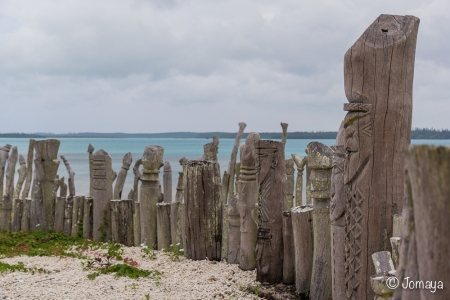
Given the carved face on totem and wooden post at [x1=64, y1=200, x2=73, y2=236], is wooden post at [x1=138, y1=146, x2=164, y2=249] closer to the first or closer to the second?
wooden post at [x1=64, y1=200, x2=73, y2=236]

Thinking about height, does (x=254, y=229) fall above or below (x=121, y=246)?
above

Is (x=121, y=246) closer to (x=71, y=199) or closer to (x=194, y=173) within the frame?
(x=71, y=199)

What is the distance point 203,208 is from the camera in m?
6.67

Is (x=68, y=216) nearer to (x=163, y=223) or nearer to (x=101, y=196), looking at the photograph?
(x=101, y=196)

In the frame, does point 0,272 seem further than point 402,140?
Yes

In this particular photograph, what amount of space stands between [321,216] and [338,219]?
52 centimetres

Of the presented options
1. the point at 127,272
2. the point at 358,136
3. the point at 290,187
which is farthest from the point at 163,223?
the point at 358,136

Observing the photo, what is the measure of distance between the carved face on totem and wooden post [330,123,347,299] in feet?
0.92

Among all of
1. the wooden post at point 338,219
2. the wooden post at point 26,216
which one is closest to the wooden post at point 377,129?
the wooden post at point 338,219

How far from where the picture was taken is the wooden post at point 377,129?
3.87 metres

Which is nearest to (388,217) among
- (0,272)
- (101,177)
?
(0,272)

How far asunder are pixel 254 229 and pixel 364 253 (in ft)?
7.15

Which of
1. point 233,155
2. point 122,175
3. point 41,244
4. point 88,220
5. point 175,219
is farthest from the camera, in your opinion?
point 233,155

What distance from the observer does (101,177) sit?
8234 mm
